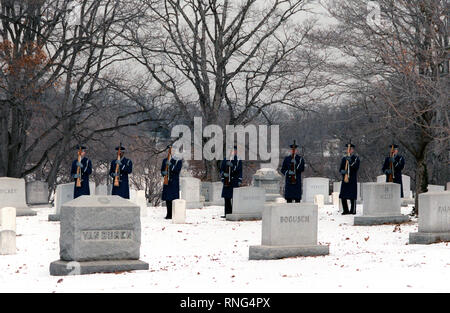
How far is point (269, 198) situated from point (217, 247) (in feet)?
42.7

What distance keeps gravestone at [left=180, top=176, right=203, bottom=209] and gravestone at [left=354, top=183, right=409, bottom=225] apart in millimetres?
7908

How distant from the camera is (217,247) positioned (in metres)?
15.6

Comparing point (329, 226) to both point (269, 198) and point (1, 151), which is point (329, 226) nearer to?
point (269, 198)

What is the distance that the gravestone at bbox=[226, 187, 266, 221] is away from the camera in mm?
21641

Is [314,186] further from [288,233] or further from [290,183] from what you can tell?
[288,233]

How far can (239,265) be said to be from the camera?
1199 cm

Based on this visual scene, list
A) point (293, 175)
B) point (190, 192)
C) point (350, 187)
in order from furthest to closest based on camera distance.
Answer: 1. point (190, 192)
2. point (293, 175)
3. point (350, 187)

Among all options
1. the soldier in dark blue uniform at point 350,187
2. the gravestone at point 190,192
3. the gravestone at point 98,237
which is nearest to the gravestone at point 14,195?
the gravestone at point 190,192

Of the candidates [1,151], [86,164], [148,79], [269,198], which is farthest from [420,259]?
[148,79]

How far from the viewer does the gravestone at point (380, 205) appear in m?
19.5

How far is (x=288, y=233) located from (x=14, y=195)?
12118 mm

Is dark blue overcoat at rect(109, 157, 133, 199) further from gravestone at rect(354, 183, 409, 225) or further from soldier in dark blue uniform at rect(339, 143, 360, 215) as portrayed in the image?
gravestone at rect(354, 183, 409, 225)

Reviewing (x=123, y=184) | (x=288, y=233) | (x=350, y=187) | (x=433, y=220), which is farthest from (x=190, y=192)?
(x=288, y=233)

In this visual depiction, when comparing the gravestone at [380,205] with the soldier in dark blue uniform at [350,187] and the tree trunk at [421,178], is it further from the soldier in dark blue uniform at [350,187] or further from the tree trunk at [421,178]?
the soldier in dark blue uniform at [350,187]
